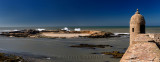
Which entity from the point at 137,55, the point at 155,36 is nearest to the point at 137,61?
the point at 137,55

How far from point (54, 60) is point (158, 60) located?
1111cm

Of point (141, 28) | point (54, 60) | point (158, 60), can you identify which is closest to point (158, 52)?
point (158, 60)

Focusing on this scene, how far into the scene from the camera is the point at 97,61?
1341cm

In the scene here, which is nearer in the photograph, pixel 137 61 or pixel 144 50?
pixel 137 61

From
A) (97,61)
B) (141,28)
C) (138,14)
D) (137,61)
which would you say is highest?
(138,14)

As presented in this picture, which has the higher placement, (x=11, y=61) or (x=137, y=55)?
(x=137, y=55)

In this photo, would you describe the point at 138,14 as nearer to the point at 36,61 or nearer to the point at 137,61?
the point at 137,61

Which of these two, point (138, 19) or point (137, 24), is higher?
point (138, 19)

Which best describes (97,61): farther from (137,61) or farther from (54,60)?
(137,61)

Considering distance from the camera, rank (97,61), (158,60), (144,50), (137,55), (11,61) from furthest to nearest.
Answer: (97,61) → (11,61) → (144,50) → (137,55) → (158,60)

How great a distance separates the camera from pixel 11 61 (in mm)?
12547

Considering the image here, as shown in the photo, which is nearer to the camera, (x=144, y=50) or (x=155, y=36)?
(x=144, y=50)

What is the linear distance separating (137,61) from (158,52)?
36.8 inches

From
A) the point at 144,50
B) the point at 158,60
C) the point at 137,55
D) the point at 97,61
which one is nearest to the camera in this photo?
the point at 158,60
